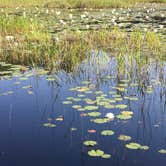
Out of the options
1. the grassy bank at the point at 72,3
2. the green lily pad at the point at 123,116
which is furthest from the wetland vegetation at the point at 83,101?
the grassy bank at the point at 72,3

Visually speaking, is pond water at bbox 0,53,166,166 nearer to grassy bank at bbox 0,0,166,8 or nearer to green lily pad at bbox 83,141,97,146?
green lily pad at bbox 83,141,97,146

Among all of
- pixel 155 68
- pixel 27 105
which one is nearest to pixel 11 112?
pixel 27 105

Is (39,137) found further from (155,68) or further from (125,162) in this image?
(155,68)

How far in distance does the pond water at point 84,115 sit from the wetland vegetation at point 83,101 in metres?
0.01

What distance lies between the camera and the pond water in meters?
4.48

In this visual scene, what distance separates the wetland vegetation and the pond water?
0.04 feet

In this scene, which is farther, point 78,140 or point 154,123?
point 154,123

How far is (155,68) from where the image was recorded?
8.27 metres

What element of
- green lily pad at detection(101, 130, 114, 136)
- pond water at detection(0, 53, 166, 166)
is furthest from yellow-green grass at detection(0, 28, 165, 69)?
green lily pad at detection(101, 130, 114, 136)

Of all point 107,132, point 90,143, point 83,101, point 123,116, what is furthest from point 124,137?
point 83,101

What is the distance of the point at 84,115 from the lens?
5.63 metres

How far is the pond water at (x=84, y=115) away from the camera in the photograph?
4477mm

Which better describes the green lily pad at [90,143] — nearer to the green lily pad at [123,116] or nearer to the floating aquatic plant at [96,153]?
the floating aquatic plant at [96,153]

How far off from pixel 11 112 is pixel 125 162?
7.55ft
